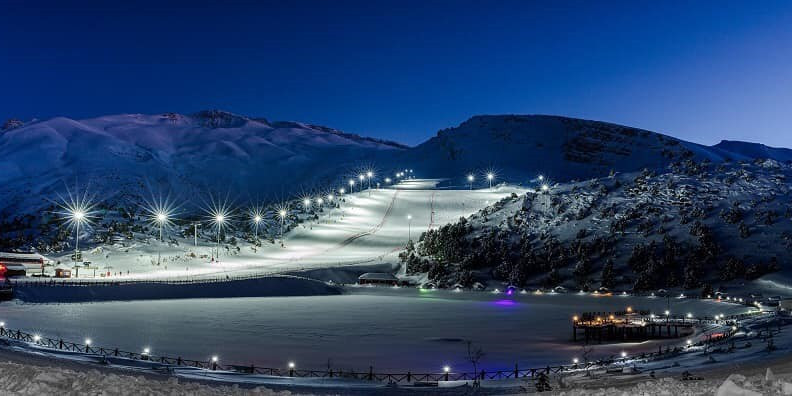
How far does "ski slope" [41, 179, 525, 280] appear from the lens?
8681 cm

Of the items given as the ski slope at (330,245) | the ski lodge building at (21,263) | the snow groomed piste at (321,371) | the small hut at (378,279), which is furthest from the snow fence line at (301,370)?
the small hut at (378,279)

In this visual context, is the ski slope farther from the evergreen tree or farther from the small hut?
the evergreen tree

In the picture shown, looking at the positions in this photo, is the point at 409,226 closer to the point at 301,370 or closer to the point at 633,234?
the point at 633,234

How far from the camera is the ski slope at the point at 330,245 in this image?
285 ft

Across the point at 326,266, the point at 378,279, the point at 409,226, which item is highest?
the point at 409,226

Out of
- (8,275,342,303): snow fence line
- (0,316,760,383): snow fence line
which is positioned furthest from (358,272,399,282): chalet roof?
(0,316,760,383): snow fence line

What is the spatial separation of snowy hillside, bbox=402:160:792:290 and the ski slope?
525 inches

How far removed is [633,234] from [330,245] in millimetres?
47064

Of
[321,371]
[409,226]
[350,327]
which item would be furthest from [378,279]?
[321,371]

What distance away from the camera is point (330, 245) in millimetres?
110062

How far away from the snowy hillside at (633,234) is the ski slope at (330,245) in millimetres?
13333

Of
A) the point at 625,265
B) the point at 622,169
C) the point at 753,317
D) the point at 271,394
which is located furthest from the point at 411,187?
the point at 271,394

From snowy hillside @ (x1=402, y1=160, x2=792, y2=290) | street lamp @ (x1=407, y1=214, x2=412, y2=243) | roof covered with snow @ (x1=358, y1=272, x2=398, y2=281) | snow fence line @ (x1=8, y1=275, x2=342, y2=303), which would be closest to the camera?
snow fence line @ (x1=8, y1=275, x2=342, y2=303)

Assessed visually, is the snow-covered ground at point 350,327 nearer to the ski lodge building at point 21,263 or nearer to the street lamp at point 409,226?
the ski lodge building at point 21,263
